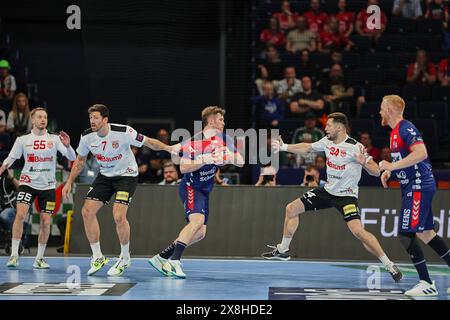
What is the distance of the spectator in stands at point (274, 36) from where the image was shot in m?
19.2

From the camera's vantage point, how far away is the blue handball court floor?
8.52 metres

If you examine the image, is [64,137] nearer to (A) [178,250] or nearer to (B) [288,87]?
(A) [178,250]

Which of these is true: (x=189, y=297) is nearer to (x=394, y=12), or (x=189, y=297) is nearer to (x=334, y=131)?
(x=334, y=131)

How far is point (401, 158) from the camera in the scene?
29.2ft

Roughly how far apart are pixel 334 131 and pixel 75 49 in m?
11.9

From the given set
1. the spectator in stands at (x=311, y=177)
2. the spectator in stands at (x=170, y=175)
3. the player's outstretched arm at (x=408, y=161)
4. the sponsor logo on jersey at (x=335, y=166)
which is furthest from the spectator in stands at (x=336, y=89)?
the player's outstretched arm at (x=408, y=161)

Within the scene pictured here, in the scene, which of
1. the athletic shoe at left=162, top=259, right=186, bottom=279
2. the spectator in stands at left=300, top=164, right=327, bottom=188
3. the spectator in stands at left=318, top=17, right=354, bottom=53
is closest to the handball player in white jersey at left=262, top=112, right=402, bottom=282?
the athletic shoe at left=162, top=259, right=186, bottom=279

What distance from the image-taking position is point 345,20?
762 inches

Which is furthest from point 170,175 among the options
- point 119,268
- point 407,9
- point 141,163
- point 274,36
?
point 407,9

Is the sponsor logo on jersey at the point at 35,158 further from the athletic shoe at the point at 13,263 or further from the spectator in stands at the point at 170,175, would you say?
the spectator in stands at the point at 170,175

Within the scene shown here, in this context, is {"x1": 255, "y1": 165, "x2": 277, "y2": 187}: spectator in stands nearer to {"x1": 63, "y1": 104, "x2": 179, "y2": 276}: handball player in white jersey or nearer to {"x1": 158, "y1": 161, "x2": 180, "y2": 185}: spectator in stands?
{"x1": 158, "y1": 161, "x2": 180, "y2": 185}: spectator in stands

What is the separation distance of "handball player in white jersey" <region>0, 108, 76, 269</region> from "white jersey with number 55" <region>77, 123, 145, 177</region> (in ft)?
3.71

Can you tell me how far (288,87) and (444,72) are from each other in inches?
144

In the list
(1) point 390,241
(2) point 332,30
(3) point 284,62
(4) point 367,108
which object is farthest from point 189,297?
(2) point 332,30
